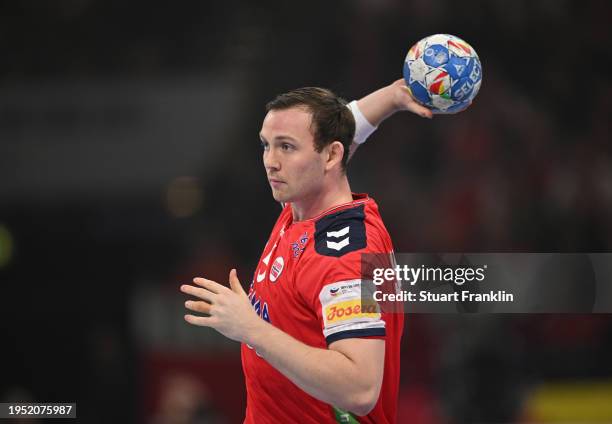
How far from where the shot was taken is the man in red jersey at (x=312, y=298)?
371 cm

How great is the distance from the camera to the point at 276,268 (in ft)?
14.5

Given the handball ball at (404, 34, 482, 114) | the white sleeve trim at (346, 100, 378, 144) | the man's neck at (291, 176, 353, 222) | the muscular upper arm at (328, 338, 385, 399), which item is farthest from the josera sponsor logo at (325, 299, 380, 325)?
the white sleeve trim at (346, 100, 378, 144)

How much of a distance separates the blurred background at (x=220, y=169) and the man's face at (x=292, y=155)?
7.09 m

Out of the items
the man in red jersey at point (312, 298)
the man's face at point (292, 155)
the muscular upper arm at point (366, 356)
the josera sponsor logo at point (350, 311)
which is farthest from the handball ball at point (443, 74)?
the muscular upper arm at point (366, 356)

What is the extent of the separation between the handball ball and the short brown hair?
63 centimetres

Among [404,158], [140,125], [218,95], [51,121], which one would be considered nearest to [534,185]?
[404,158]

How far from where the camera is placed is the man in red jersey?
146 inches

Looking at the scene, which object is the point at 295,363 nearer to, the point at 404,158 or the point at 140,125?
the point at 404,158

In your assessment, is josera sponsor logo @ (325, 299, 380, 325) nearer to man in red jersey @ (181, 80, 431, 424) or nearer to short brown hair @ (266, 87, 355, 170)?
man in red jersey @ (181, 80, 431, 424)

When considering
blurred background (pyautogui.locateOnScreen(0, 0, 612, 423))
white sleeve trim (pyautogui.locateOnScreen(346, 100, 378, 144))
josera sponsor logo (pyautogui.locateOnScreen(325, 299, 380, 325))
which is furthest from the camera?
blurred background (pyautogui.locateOnScreen(0, 0, 612, 423))

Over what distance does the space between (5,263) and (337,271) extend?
1211 centimetres

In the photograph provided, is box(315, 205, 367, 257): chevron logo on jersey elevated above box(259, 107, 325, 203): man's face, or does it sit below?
below

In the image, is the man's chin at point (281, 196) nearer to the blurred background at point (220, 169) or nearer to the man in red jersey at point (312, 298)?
the man in red jersey at point (312, 298)

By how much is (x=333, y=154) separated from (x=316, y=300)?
2.75 ft
